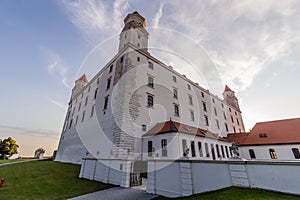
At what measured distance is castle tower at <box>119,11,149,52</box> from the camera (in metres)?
23.9

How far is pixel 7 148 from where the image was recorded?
142 ft

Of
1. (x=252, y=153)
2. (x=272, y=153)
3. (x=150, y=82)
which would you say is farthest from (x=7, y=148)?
(x=272, y=153)

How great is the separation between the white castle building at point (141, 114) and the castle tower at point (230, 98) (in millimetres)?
23366

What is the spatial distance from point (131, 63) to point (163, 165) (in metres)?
15.2

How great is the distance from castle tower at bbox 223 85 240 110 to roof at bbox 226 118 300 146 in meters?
20.4

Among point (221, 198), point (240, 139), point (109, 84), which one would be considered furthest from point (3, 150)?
point (240, 139)

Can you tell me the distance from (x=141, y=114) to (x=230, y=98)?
43.9 m

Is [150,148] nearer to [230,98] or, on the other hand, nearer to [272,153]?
[272,153]

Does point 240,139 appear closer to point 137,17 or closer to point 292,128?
point 292,128

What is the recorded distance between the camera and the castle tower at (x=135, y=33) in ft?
78.5

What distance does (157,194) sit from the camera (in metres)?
7.77

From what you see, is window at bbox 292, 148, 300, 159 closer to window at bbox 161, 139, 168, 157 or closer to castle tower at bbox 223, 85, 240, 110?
window at bbox 161, 139, 168, 157

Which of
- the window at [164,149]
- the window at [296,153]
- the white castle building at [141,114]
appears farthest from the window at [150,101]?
the window at [296,153]

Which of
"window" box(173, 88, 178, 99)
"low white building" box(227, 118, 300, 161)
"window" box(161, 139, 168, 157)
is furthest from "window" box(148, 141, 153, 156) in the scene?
"low white building" box(227, 118, 300, 161)
